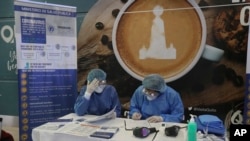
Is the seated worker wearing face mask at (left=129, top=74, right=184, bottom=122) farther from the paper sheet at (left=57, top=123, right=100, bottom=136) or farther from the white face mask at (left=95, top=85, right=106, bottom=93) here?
the paper sheet at (left=57, top=123, right=100, bottom=136)

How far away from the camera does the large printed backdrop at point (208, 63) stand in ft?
9.04

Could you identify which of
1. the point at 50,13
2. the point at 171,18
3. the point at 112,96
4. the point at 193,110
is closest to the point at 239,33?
the point at 171,18

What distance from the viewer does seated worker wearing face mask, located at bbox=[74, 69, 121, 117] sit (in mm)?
2215

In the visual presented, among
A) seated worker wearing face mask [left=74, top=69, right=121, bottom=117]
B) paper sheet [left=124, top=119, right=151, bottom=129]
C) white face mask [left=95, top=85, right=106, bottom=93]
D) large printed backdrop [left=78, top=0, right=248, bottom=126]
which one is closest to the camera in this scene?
paper sheet [left=124, top=119, right=151, bottom=129]

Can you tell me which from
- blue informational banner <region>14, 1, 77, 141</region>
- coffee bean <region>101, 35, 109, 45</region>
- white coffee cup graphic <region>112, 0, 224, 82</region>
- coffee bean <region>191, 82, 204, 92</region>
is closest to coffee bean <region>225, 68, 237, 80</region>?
white coffee cup graphic <region>112, 0, 224, 82</region>

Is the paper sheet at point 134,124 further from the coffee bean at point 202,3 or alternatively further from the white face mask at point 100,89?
the coffee bean at point 202,3

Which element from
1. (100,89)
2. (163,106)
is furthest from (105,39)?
(163,106)

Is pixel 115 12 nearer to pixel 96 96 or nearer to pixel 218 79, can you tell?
pixel 96 96

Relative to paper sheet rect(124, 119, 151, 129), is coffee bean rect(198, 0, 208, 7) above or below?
above

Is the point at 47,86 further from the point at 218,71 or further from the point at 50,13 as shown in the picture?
the point at 218,71

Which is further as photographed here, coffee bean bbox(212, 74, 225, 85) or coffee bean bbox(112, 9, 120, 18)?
coffee bean bbox(112, 9, 120, 18)

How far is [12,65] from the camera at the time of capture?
12.1ft

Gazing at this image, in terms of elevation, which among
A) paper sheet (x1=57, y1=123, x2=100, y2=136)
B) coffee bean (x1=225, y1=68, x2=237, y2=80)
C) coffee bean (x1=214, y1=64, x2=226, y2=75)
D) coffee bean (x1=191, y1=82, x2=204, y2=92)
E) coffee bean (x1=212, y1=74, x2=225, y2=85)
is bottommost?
paper sheet (x1=57, y1=123, x2=100, y2=136)

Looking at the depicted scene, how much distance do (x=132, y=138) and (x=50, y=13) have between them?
1941mm
